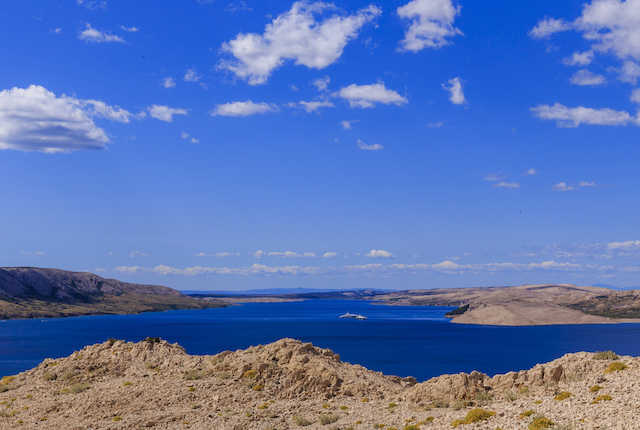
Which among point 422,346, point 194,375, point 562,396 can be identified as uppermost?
point 562,396

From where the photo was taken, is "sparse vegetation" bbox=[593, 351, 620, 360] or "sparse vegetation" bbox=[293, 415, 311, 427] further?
"sparse vegetation" bbox=[293, 415, 311, 427]

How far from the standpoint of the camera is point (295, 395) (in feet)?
98.9

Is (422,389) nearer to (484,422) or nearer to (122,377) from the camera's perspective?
(484,422)

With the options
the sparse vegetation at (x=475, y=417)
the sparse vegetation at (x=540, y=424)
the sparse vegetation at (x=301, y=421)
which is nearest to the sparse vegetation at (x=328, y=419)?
the sparse vegetation at (x=301, y=421)

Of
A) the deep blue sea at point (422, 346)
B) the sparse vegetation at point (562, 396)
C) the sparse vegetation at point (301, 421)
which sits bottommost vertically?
the deep blue sea at point (422, 346)

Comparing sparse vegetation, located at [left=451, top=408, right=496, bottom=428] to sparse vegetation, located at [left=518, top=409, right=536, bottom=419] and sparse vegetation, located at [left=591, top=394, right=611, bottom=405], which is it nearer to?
sparse vegetation, located at [left=518, top=409, right=536, bottom=419]

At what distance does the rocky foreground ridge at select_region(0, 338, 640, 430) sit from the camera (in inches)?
800

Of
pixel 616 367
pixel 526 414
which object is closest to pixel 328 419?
pixel 526 414

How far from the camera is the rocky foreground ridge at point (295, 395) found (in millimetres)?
20311

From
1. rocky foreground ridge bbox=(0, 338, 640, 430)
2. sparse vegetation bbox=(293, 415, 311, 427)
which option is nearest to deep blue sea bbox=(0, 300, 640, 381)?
rocky foreground ridge bbox=(0, 338, 640, 430)

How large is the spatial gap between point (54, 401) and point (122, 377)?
4901 millimetres

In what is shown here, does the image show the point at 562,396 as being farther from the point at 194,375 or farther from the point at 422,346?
the point at 422,346

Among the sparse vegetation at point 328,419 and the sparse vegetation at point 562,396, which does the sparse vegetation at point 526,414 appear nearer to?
the sparse vegetation at point 562,396

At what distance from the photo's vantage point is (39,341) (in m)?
151
